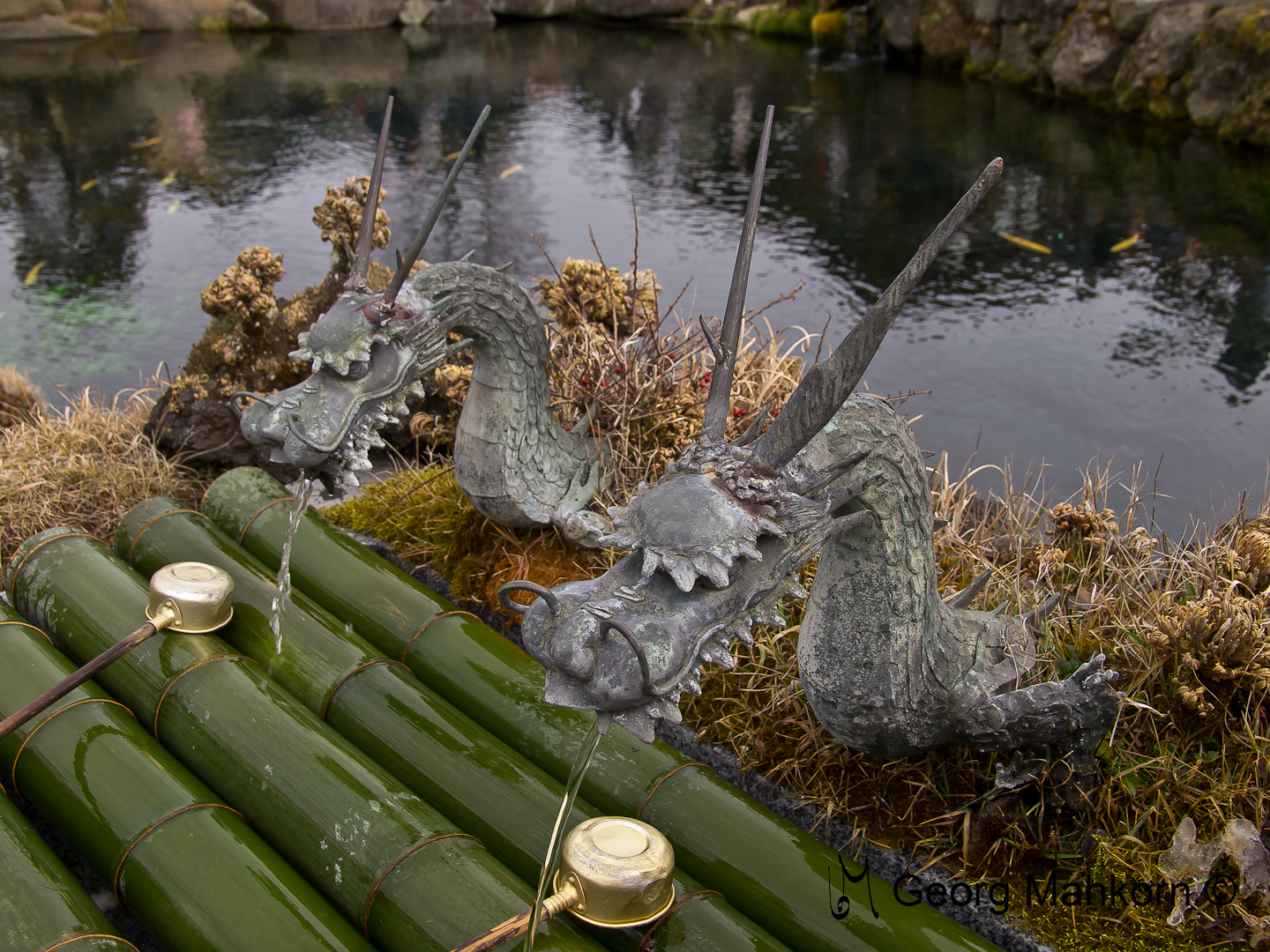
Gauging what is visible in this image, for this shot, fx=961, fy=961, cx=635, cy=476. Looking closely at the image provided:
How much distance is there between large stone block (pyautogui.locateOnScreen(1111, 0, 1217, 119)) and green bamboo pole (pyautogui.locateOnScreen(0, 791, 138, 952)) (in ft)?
32.2

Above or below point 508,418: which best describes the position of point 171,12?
below

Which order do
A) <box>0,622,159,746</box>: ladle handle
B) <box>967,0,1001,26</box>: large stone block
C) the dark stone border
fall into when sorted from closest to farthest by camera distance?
the dark stone border < <box>0,622,159,746</box>: ladle handle < <box>967,0,1001,26</box>: large stone block

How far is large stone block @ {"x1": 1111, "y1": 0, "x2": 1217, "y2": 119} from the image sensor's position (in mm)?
8344

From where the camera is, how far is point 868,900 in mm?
2148

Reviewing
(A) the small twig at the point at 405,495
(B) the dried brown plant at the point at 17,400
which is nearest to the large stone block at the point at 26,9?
(B) the dried brown plant at the point at 17,400

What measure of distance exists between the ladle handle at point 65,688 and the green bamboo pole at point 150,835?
4.4 inches

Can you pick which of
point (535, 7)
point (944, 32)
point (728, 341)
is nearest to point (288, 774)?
point (728, 341)

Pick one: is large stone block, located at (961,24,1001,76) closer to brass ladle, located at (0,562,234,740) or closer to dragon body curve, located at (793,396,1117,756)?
dragon body curve, located at (793,396,1117,756)

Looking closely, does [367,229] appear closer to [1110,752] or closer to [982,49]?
[1110,752]

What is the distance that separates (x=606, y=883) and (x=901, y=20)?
12.8 metres

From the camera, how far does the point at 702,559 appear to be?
4.64ft

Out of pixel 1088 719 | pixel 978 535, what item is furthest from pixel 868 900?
pixel 978 535

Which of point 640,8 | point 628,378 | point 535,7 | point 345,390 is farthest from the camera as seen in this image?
point 535,7

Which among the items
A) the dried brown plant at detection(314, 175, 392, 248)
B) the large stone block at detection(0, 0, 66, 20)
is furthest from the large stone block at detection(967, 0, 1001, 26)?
the large stone block at detection(0, 0, 66, 20)
